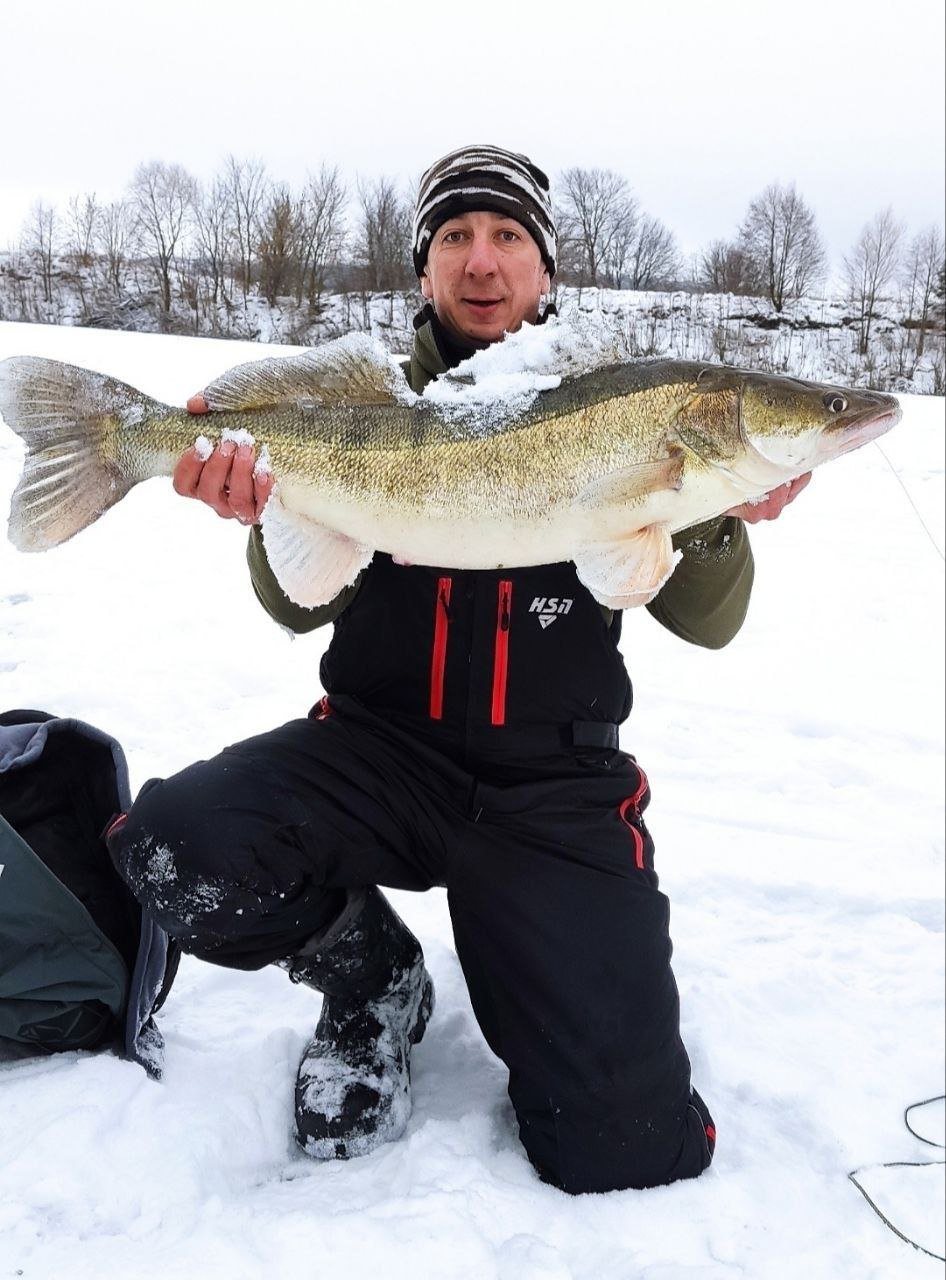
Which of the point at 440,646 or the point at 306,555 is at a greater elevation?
the point at 306,555

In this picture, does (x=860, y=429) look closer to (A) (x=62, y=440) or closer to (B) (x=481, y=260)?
(B) (x=481, y=260)

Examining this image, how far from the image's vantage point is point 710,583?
7.54ft

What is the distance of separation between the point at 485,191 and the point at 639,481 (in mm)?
1145

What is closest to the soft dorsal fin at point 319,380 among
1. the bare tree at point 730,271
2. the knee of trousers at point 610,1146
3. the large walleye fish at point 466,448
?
the large walleye fish at point 466,448

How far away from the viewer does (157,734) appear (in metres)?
3.41

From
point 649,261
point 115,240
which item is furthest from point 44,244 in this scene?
point 649,261

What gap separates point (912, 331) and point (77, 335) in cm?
3269

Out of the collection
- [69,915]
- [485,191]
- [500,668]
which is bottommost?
[69,915]

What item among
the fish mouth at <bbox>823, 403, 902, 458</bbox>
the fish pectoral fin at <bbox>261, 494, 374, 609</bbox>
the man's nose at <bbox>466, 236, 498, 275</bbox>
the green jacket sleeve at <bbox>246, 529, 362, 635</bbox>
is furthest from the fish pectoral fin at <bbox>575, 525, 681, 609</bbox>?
the man's nose at <bbox>466, 236, 498, 275</bbox>

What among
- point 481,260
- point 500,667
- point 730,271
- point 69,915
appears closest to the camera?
point 69,915

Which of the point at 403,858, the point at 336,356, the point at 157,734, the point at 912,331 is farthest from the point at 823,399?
the point at 912,331

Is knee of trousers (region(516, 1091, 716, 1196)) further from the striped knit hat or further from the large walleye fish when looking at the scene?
the striped knit hat

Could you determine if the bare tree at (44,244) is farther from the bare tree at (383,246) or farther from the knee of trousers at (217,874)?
the knee of trousers at (217,874)

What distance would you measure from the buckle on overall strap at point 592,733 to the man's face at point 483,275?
1107mm
